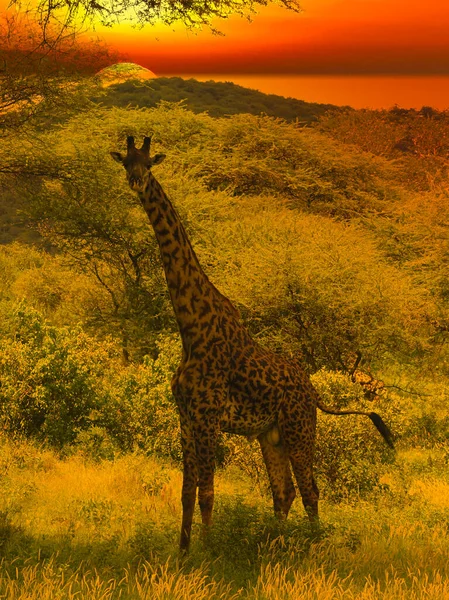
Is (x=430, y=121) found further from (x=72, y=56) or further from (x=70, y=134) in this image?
(x=72, y=56)

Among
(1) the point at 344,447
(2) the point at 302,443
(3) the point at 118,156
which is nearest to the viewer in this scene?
(3) the point at 118,156

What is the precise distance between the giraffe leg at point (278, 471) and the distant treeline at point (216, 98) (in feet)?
195

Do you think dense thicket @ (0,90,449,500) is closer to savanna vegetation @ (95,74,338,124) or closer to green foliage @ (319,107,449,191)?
green foliage @ (319,107,449,191)

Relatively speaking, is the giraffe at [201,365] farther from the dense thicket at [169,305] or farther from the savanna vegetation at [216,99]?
the savanna vegetation at [216,99]

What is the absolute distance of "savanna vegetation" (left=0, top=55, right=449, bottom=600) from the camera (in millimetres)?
5516

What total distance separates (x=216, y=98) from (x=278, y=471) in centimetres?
8421

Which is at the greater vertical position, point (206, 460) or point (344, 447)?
point (206, 460)

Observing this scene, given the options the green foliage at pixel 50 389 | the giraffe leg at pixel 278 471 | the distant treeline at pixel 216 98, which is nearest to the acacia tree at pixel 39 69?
the green foliage at pixel 50 389

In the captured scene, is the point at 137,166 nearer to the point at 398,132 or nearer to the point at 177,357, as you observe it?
the point at 177,357

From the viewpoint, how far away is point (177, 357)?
13.0 m

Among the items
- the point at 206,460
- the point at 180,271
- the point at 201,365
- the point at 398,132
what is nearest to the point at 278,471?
the point at 206,460

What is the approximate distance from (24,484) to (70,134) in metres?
22.7

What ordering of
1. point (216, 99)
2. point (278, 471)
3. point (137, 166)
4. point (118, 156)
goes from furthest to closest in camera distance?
point (216, 99) < point (278, 471) < point (118, 156) < point (137, 166)

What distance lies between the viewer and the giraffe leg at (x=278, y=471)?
6.34 m
